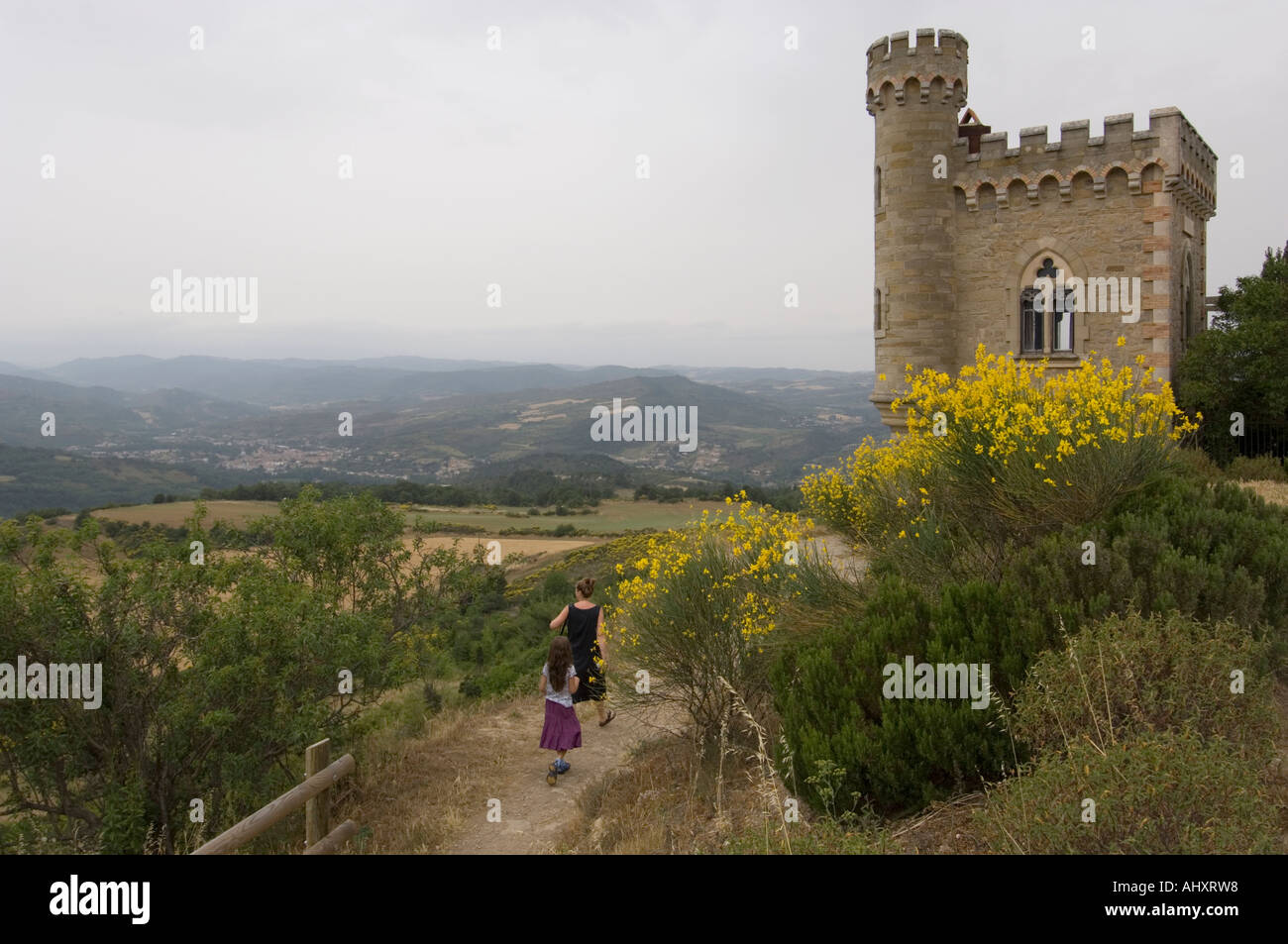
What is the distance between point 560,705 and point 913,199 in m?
13.9

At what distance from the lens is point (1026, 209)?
17547 millimetres

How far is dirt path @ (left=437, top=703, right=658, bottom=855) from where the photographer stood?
7.89 meters

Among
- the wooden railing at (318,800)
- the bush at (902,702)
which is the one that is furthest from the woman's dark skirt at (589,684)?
the bush at (902,702)

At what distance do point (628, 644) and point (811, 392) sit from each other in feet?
637

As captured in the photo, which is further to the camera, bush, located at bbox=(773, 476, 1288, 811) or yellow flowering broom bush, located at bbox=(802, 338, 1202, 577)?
yellow flowering broom bush, located at bbox=(802, 338, 1202, 577)

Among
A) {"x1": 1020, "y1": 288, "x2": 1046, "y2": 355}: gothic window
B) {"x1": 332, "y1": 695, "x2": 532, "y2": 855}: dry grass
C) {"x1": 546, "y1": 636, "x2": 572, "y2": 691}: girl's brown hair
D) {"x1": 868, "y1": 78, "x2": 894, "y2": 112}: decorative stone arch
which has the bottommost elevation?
{"x1": 332, "y1": 695, "x2": 532, "y2": 855}: dry grass

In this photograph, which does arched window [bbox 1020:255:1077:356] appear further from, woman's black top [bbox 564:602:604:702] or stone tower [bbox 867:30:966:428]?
woman's black top [bbox 564:602:604:702]

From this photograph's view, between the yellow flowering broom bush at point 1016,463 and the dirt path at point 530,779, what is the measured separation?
3.86 metres

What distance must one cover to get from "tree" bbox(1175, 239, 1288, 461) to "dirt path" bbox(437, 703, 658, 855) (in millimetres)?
14022

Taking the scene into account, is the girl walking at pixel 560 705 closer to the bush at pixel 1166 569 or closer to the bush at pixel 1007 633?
the bush at pixel 1007 633

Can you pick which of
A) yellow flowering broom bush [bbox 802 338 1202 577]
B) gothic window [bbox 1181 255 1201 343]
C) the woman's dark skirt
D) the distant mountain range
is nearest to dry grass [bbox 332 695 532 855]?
the woman's dark skirt

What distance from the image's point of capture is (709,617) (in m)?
7.91

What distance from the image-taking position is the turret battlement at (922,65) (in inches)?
682

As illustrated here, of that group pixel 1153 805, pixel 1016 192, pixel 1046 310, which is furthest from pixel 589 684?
pixel 1016 192
